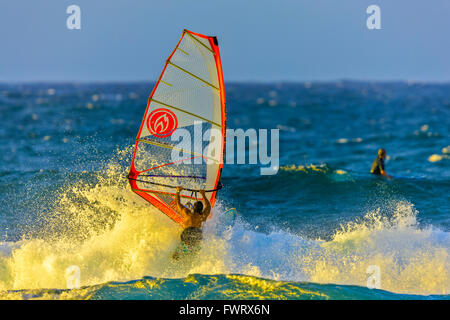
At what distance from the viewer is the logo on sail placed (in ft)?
27.4

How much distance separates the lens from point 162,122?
8.38 meters

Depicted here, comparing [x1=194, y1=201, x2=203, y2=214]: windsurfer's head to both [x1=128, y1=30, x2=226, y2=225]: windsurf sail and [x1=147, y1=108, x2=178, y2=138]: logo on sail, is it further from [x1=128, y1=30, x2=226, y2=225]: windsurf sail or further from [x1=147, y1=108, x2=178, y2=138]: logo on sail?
[x1=147, y1=108, x2=178, y2=138]: logo on sail

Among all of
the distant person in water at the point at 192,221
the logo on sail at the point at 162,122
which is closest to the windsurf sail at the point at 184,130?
the logo on sail at the point at 162,122

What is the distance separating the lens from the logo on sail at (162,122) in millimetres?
8344

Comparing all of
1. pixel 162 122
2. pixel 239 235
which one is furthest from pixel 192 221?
pixel 162 122

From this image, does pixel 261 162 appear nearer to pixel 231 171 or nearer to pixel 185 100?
pixel 231 171

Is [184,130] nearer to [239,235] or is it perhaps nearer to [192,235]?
[192,235]

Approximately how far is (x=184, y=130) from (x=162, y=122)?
1.34ft

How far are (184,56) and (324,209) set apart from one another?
5.95 meters

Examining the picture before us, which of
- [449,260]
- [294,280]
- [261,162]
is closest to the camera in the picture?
[294,280]

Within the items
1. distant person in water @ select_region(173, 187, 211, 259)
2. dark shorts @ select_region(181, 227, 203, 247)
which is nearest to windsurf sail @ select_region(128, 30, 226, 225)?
distant person in water @ select_region(173, 187, 211, 259)
